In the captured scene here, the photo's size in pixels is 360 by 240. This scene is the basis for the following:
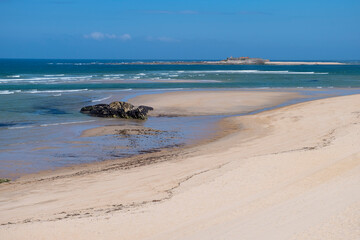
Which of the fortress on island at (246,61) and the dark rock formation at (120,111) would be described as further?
the fortress on island at (246,61)

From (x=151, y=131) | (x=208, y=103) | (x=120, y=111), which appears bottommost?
(x=151, y=131)

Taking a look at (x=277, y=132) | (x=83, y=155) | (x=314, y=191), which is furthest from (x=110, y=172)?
(x=277, y=132)

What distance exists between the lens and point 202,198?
8703 millimetres

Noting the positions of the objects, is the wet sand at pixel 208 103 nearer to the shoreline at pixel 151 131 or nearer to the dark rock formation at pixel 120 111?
the shoreline at pixel 151 131

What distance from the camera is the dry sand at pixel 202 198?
707 cm

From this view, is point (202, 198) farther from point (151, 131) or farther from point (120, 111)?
point (120, 111)

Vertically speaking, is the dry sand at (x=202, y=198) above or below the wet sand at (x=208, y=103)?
below

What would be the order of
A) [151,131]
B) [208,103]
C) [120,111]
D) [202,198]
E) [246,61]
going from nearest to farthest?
[202,198], [151,131], [120,111], [208,103], [246,61]

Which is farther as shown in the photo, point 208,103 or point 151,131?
point 208,103

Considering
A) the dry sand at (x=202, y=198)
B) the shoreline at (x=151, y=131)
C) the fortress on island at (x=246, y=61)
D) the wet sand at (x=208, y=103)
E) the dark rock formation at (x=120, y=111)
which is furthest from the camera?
the fortress on island at (x=246, y=61)

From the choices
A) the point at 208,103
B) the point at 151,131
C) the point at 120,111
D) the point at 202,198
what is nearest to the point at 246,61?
the point at 208,103

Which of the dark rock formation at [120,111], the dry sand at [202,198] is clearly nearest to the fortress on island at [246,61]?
the dark rock formation at [120,111]

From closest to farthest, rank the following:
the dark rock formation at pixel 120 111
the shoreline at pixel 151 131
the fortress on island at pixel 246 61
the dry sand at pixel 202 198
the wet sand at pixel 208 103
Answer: the dry sand at pixel 202 198, the shoreline at pixel 151 131, the dark rock formation at pixel 120 111, the wet sand at pixel 208 103, the fortress on island at pixel 246 61

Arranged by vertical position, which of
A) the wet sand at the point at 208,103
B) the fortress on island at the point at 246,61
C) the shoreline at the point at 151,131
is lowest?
the shoreline at the point at 151,131
